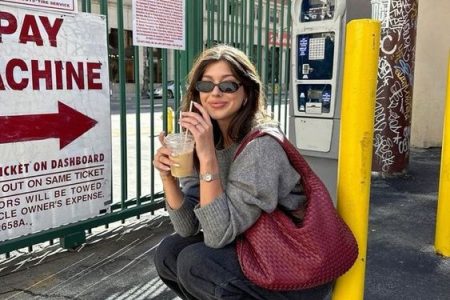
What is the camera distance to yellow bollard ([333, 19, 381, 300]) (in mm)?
1996

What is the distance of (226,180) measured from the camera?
195 centimetres

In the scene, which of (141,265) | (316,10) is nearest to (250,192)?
(141,265)

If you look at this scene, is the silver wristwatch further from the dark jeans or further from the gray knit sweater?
the dark jeans

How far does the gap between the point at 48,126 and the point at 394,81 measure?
3.97 metres

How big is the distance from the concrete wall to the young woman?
5958 mm

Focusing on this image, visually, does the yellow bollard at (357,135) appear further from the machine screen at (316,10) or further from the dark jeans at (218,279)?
the machine screen at (316,10)

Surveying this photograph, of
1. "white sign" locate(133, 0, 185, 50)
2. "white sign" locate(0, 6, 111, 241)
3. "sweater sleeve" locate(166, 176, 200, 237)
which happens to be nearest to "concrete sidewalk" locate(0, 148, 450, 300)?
"white sign" locate(0, 6, 111, 241)

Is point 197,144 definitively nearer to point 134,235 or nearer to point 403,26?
point 134,235

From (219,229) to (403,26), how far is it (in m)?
4.45

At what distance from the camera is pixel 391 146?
18.1 ft

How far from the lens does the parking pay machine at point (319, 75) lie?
3139 millimetres

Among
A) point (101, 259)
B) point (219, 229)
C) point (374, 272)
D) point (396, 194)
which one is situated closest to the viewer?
point (219, 229)

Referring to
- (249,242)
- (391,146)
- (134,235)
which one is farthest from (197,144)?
(391,146)

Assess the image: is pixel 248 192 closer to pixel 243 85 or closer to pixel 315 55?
pixel 243 85
